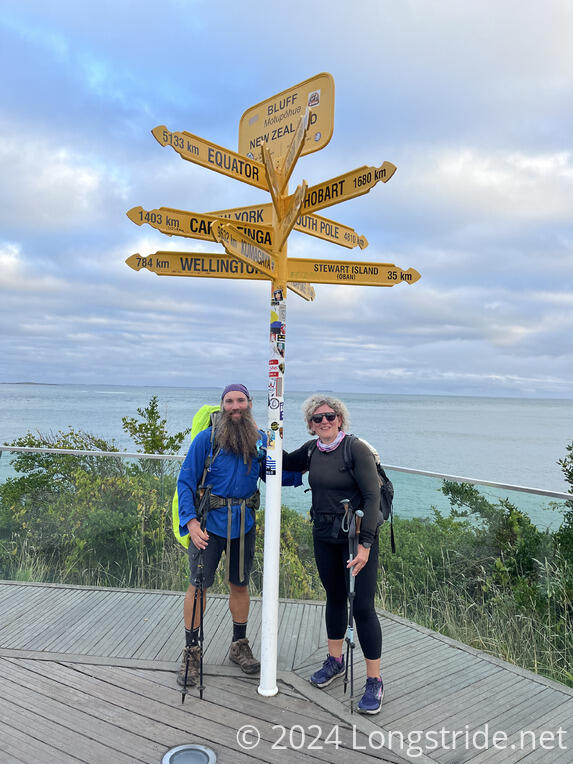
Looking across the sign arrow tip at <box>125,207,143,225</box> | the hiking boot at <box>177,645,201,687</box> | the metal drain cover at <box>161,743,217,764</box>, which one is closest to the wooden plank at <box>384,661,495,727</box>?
the metal drain cover at <box>161,743,217,764</box>

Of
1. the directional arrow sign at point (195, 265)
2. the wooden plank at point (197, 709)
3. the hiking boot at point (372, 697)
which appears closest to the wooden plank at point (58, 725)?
the wooden plank at point (197, 709)

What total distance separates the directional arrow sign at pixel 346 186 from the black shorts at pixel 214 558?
205 cm

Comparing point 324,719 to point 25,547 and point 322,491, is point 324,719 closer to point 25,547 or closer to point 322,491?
point 322,491

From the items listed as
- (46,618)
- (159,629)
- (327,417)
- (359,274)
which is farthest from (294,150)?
(46,618)

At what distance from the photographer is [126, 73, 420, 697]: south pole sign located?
2965 mm

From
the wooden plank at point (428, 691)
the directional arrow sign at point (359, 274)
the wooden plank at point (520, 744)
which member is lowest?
the wooden plank at point (428, 691)

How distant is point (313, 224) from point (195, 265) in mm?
797

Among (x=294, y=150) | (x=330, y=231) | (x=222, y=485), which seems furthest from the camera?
(x=330, y=231)

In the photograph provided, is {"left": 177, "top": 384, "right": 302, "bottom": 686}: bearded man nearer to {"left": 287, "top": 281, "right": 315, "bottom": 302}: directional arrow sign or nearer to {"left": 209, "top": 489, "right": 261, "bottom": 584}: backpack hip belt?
{"left": 209, "top": 489, "right": 261, "bottom": 584}: backpack hip belt

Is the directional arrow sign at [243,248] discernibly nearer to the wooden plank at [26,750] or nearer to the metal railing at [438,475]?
the metal railing at [438,475]

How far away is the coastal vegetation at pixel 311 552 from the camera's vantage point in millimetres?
4047

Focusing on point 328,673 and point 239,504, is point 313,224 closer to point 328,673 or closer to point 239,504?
point 239,504

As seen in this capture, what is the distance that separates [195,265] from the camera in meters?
3.21

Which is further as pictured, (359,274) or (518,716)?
(359,274)
